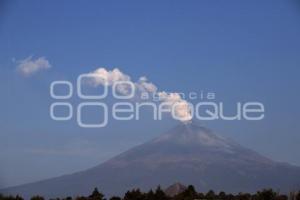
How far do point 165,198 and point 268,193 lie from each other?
556 cm

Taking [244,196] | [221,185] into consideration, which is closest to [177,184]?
[244,196]

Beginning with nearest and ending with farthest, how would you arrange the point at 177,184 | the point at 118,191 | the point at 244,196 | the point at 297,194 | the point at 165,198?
1. the point at 297,194
2. the point at 165,198
3. the point at 244,196
4. the point at 177,184
5. the point at 118,191

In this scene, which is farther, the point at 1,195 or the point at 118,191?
the point at 118,191

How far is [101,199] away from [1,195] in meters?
5.82

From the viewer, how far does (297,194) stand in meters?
31.8

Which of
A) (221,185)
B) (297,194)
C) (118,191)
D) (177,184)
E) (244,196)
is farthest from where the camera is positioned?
(221,185)

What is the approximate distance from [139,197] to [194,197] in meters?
2.99

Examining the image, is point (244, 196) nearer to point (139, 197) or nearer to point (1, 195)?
point (139, 197)

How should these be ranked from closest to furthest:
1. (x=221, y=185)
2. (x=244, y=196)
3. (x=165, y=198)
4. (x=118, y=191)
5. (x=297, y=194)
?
1. (x=297, y=194)
2. (x=165, y=198)
3. (x=244, y=196)
4. (x=118, y=191)
5. (x=221, y=185)

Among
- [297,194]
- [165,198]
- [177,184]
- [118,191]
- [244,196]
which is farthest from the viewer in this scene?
[118,191]

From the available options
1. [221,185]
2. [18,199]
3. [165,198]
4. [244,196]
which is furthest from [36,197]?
[221,185]

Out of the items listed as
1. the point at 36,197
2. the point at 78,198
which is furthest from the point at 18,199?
the point at 78,198

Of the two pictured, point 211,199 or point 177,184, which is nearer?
point 211,199

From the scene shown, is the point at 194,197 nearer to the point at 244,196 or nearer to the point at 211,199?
the point at 211,199
